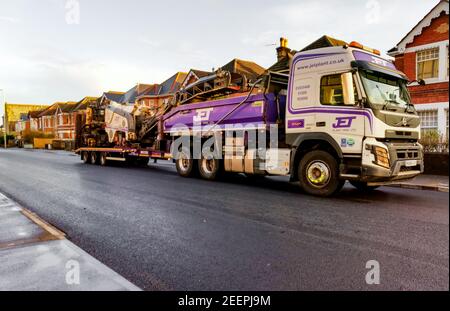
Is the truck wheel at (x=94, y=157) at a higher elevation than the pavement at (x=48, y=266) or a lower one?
higher

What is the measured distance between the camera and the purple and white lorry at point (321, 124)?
7488 millimetres

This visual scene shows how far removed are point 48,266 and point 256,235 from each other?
280cm

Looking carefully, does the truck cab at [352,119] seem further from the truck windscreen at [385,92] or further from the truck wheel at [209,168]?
the truck wheel at [209,168]

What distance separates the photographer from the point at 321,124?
27.0 ft

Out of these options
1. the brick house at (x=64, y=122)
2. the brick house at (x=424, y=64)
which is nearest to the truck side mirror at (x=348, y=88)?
the brick house at (x=424, y=64)

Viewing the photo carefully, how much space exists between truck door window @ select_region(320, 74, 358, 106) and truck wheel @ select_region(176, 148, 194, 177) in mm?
5761

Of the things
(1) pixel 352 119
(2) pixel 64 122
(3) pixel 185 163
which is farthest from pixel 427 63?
(2) pixel 64 122

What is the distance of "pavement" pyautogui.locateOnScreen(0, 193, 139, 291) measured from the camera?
10.7ft

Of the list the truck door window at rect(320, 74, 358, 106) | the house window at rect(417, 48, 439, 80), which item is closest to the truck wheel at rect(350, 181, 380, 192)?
the truck door window at rect(320, 74, 358, 106)

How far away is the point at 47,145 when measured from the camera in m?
57.7

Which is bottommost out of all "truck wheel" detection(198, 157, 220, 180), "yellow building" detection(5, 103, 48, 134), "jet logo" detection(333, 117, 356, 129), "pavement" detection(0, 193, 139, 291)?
"pavement" detection(0, 193, 139, 291)

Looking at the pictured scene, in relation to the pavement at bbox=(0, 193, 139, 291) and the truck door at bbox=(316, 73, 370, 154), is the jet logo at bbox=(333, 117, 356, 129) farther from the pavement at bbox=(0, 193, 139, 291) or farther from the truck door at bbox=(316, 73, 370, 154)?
the pavement at bbox=(0, 193, 139, 291)

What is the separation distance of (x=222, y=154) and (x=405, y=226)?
6.44 metres

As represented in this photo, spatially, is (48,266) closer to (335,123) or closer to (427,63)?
(335,123)
